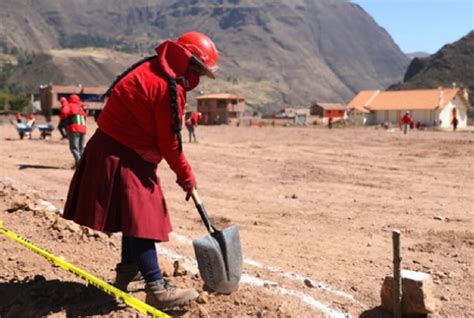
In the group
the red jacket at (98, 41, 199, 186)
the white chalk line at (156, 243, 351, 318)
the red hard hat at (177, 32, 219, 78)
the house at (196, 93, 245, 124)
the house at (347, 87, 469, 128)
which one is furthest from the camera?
the house at (196, 93, 245, 124)

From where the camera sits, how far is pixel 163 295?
3953mm

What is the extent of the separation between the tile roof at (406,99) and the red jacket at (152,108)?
211 ft

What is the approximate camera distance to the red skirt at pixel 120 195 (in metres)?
3.81

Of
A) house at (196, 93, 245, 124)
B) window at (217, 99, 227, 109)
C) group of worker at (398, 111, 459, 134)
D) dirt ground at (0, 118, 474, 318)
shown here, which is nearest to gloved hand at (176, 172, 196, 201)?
dirt ground at (0, 118, 474, 318)

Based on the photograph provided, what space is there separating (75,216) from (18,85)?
171 m

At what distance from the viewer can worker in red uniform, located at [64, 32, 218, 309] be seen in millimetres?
3764

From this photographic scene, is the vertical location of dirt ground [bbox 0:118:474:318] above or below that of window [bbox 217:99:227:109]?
below

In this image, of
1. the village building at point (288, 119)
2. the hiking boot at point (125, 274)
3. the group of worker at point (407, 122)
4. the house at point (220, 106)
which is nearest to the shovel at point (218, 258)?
the hiking boot at point (125, 274)

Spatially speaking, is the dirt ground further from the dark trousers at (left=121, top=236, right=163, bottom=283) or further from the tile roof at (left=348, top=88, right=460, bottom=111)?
the tile roof at (left=348, top=88, right=460, bottom=111)

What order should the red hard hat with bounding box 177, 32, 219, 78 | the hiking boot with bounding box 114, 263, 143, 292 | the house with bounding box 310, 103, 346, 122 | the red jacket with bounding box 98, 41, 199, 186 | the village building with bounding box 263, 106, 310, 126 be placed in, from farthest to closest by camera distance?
the house with bounding box 310, 103, 346, 122 → the village building with bounding box 263, 106, 310, 126 → the hiking boot with bounding box 114, 263, 143, 292 → the red hard hat with bounding box 177, 32, 219, 78 → the red jacket with bounding box 98, 41, 199, 186

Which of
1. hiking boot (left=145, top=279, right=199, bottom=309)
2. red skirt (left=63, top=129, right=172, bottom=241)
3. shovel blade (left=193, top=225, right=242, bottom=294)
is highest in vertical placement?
red skirt (left=63, top=129, right=172, bottom=241)

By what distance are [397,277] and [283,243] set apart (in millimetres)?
2682

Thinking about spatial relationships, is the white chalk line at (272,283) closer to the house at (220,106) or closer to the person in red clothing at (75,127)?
the person in red clothing at (75,127)

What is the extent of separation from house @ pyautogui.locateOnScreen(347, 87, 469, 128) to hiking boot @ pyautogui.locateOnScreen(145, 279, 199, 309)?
203 feet
